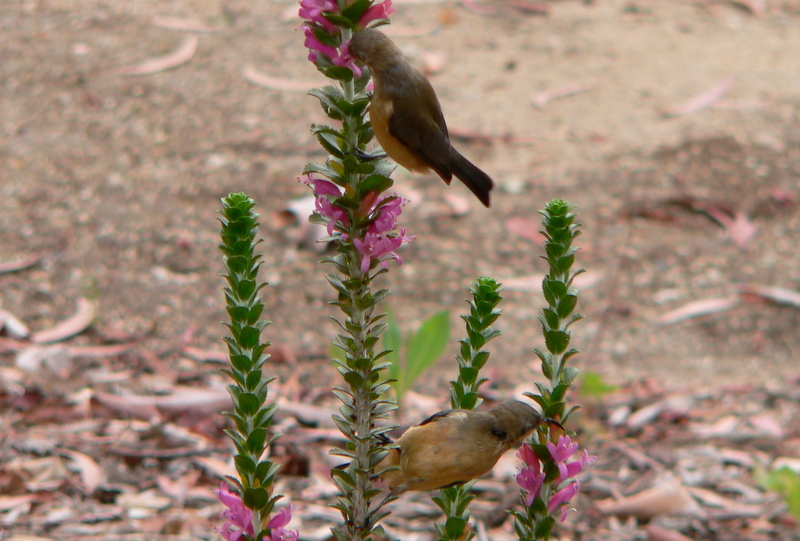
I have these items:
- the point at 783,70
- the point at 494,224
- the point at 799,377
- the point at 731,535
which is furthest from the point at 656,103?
the point at 731,535

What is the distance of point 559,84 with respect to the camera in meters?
7.31

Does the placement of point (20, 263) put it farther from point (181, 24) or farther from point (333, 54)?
Answer: point (333, 54)

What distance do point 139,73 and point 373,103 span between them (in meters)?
5.51

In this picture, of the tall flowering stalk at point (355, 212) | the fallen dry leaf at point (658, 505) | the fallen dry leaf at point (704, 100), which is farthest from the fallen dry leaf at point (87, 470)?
the fallen dry leaf at point (704, 100)

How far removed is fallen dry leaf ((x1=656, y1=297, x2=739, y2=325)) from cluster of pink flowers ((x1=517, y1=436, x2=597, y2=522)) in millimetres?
3618

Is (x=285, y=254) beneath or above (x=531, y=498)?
beneath

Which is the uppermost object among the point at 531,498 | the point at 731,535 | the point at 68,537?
the point at 531,498

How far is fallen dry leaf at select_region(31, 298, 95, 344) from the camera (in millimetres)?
4179

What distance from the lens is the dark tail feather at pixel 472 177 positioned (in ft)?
5.82

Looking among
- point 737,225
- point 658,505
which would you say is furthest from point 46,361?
point 737,225

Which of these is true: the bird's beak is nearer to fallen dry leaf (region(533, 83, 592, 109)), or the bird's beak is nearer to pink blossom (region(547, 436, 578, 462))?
pink blossom (region(547, 436, 578, 462))

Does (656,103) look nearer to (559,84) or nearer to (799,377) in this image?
(559,84)

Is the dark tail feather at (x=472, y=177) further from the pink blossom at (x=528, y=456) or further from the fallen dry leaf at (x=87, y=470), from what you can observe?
the fallen dry leaf at (x=87, y=470)

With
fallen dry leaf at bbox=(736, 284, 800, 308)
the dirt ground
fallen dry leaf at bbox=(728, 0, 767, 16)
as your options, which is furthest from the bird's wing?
fallen dry leaf at bbox=(728, 0, 767, 16)
